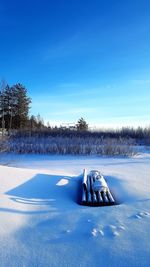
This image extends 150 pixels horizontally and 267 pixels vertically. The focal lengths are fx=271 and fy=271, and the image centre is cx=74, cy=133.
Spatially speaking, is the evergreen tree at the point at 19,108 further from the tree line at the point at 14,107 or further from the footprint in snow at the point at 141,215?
the footprint in snow at the point at 141,215

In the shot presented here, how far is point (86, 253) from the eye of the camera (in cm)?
234

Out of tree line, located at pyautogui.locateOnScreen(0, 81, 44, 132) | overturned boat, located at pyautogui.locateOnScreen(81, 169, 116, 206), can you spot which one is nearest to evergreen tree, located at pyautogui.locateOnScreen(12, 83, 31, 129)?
tree line, located at pyautogui.locateOnScreen(0, 81, 44, 132)

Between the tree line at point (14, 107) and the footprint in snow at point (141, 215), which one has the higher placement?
the tree line at point (14, 107)

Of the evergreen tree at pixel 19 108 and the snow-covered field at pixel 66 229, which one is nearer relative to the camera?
the snow-covered field at pixel 66 229

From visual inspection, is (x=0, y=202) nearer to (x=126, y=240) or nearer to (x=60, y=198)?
(x=60, y=198)

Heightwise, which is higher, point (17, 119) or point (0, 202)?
point (17, 119)

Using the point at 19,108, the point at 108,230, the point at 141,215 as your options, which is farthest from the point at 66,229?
the point at 19,108

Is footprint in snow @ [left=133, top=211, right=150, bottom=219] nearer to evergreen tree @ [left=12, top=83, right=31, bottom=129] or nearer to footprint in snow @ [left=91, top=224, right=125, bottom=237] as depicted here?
footprint in snow @ [left=91, top=224, right=125, bottom=237]

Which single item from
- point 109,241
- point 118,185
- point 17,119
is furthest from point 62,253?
point 17,119

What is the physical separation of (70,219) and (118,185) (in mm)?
2153

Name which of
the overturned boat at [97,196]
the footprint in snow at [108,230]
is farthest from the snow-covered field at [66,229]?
the overturned boat at [97,196]

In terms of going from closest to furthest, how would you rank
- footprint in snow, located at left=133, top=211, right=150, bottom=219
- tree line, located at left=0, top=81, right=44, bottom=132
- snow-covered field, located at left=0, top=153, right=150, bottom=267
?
snow-covered field, located at left=0, top=153, right=150, bottom=267, footprint in snow, located at left=133, top=211, right=150, bottom=219, tree line, located at left=0, top=81, right=44, bottom=132

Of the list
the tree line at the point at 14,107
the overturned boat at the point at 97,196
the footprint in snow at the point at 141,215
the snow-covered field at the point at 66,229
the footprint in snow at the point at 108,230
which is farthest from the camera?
the tree line at the point at 14,107

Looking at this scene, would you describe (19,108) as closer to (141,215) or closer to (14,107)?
(14,107)
